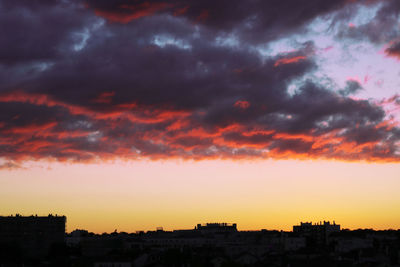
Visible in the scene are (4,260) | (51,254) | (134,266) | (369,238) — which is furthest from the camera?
(369,238)

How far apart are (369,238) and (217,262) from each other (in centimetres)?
7354

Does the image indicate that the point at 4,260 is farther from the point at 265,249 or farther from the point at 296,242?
the point at 296,242

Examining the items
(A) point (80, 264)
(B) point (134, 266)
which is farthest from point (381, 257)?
(A) point (80, 264)

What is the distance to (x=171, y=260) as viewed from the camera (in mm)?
129375

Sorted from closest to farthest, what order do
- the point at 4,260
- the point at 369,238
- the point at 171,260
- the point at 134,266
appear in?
the point at 171,260 → the point at 134,266 → the point at 4,260 → the point at 369,238

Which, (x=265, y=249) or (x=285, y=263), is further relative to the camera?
(x=265, y=249)

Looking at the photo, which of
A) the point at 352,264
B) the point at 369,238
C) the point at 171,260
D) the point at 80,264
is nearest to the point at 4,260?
the point at 80,264

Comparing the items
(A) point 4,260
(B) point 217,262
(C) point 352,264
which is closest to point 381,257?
(C) point 352,264

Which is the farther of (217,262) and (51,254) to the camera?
(51,254)

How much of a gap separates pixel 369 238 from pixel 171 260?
270 feet

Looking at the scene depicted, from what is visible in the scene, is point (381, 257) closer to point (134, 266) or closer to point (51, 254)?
point (134, 266)

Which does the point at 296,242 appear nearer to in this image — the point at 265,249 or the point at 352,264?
the point at 265,249

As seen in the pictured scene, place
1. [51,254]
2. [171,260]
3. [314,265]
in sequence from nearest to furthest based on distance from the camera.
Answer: [314,265], [171,260], [51,254]

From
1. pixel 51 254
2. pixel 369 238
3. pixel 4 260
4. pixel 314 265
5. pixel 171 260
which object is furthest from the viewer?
pixel 369 238
